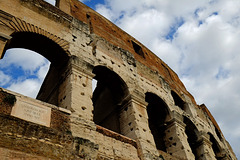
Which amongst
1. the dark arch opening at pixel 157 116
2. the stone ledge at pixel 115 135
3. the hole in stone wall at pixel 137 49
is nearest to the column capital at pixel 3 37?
the stone ledge at pixel 115 135

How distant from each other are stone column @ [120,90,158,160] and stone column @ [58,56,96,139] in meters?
1.83

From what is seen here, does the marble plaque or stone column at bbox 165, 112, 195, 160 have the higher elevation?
stone column at bbox 165, 112, 195, 160

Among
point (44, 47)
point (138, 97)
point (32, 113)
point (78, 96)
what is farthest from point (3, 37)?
point (138, 97)

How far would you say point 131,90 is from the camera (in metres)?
8.90

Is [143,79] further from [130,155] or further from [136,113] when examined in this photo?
[130,155]

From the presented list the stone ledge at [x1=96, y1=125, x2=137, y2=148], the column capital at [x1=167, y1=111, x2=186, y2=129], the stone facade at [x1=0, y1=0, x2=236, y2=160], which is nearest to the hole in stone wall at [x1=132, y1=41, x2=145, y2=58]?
the stone facade at [x1=0, y1=0, x2=236, y2=160]

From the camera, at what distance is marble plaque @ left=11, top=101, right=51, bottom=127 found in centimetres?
525

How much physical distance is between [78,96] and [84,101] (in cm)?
21

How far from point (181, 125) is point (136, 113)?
3.06 metres

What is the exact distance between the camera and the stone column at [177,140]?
30.5 feet

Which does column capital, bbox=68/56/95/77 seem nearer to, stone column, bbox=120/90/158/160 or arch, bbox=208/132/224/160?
stone column, bbox=120/90/158/160

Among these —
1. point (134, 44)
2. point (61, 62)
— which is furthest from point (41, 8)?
point (134, 44)

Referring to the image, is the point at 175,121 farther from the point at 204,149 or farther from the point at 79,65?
the point at 79,65

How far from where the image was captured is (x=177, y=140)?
31.7 ft
